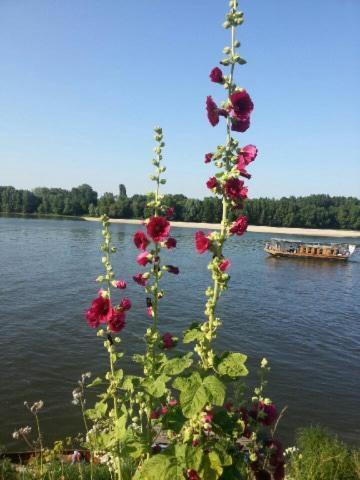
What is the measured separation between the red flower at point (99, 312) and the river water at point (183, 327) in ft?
1.36

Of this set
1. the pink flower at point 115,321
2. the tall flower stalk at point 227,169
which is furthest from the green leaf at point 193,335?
the pink flower at point 115,321

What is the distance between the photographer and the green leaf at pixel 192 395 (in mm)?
2527

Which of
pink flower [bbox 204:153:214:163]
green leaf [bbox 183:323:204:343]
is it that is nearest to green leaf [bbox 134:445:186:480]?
green leaf [bbox 183:323:204:343]

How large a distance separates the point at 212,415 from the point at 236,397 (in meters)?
0.32

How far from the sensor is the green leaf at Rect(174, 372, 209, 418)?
2.53m

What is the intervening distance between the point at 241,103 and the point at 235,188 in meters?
0.59

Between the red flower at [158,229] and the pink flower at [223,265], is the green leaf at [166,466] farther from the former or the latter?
the red flower at [158,229]

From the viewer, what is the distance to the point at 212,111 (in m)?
2.84

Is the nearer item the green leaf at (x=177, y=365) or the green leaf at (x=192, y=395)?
the green leaf at (x=192, y=395)

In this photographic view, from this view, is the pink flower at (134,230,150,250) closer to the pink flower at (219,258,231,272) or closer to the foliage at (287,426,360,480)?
the pink flower at (219,258,231,272)

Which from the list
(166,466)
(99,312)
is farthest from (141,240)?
(166,466)

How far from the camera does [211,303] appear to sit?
2.94 metres

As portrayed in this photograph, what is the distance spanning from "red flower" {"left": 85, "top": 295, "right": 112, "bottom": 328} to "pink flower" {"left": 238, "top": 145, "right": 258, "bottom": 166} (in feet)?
4.77

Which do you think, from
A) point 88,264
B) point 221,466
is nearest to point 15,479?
point 221,466
